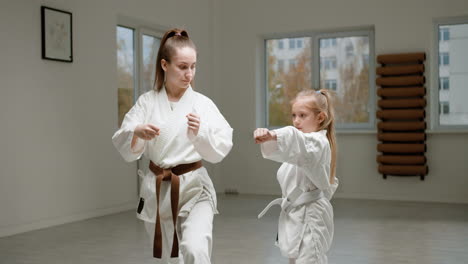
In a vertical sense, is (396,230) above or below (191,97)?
below

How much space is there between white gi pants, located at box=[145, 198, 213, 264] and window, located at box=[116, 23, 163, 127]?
4194 millimetres

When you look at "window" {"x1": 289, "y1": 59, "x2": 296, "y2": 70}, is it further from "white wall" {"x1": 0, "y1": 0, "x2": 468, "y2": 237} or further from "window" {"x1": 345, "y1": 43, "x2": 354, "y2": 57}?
"window" {"x1": 345, "y1": 43, "x2": 354, "y2": 57}

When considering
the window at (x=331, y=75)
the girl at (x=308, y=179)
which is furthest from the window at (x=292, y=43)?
the girl at (x=308, y=179)

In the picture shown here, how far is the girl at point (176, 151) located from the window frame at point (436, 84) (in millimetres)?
5221

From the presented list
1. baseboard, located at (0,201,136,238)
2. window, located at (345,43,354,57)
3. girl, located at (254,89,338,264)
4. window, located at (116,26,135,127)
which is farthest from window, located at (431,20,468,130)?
girl, located at (254,89,338,264)

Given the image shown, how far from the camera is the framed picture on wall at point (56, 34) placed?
4.98 meters

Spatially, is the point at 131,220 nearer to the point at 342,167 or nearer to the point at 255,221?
the point at 255,221

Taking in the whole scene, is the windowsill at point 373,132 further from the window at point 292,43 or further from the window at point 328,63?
the window at point 292,43

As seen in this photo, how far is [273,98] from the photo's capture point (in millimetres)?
7816

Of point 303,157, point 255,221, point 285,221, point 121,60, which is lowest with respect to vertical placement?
point 255,221

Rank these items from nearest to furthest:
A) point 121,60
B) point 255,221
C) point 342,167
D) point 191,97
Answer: point 191,97, point 255,221, point 121,60, point 342,167

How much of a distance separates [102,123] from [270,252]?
8.49 feet

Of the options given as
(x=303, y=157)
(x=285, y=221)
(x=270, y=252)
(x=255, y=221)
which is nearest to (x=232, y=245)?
(x=270, y=252)

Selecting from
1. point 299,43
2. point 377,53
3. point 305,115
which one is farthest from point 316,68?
point 305,115
